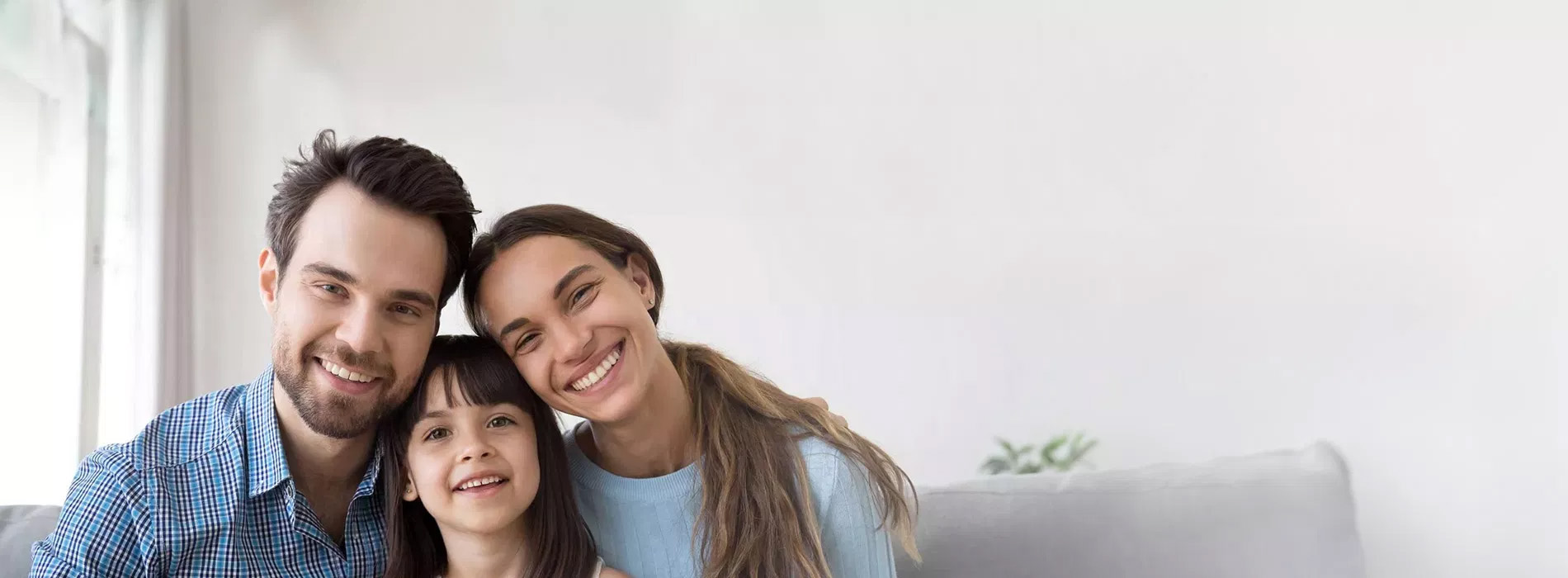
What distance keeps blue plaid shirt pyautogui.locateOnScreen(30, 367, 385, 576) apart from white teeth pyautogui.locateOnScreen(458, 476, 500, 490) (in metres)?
0.18

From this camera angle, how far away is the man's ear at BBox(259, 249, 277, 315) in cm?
158

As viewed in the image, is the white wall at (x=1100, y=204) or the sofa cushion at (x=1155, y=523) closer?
the sofa cushion at (x=1155, y=523)

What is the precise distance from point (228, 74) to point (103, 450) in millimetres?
1492

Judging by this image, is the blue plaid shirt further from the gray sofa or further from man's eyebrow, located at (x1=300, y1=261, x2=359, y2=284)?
the gray sofa

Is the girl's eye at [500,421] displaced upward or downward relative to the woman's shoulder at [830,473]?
upward

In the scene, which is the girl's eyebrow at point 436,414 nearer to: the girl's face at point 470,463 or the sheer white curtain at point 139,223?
the girl's face at point 470,463

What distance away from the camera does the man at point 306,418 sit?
1.42 metres

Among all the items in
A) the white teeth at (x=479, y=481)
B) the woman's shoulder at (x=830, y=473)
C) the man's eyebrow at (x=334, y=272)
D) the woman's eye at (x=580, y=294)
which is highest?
the man's eyebrow at (x=334, y=272)

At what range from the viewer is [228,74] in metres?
2.68

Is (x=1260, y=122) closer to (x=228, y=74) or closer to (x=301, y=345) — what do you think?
(x=301, y=345)

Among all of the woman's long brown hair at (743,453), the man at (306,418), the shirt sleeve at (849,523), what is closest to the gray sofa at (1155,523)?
the woman's long brown hair at (743,453)

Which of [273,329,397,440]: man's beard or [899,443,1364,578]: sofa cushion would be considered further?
[899,443,1364,578]: sofa cushion

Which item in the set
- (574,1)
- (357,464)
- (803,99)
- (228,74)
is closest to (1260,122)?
(803,99)

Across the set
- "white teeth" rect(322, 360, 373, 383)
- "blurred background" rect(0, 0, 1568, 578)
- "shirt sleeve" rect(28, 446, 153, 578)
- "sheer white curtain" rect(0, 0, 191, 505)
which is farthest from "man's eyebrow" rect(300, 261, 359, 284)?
"blurred background" rect(0, 0, 1568, 578)
